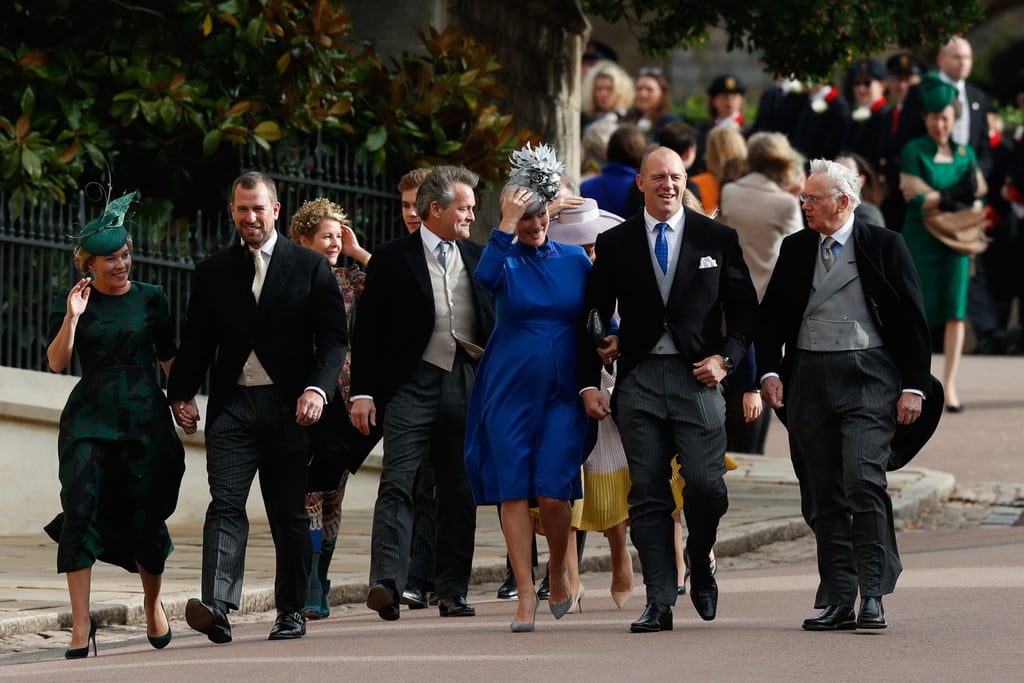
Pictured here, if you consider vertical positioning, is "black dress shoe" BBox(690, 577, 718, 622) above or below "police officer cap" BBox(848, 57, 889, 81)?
below

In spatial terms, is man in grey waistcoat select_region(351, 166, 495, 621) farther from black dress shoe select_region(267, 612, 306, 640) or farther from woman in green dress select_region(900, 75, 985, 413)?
woman in green dress select_region(900, 75, 985, 413)

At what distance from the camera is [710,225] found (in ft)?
30.8

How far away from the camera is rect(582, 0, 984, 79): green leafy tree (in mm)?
14852

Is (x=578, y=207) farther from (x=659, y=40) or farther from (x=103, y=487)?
(x=659, y=40)

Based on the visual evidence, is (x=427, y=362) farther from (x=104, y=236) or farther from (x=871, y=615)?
(x=871, y=615)

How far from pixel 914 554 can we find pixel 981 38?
94.1ft

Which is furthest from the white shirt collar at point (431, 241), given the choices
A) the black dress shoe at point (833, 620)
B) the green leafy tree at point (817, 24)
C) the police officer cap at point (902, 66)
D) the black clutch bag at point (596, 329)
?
the police officer cap at point (902, 66)

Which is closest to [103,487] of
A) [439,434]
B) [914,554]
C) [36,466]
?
[439,434]

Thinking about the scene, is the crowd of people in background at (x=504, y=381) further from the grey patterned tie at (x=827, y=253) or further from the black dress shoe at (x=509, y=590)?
the black dress shoe at (x=509, y=590)

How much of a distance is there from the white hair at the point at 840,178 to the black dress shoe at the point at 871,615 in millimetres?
1548

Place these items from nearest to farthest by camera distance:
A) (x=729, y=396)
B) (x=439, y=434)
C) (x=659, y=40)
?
(x=439, y=434) → (x=729, y=396) → (x=659, y=40)

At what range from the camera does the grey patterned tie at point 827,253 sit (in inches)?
365

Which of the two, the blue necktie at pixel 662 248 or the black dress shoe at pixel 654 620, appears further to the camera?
the blue necktie at pixel 662 248

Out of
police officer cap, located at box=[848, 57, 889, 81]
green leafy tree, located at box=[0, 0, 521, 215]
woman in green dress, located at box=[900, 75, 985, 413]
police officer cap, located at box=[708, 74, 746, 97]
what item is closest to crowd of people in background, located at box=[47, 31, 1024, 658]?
green leafy tree, located at box=[0, 0, 521, 215]
